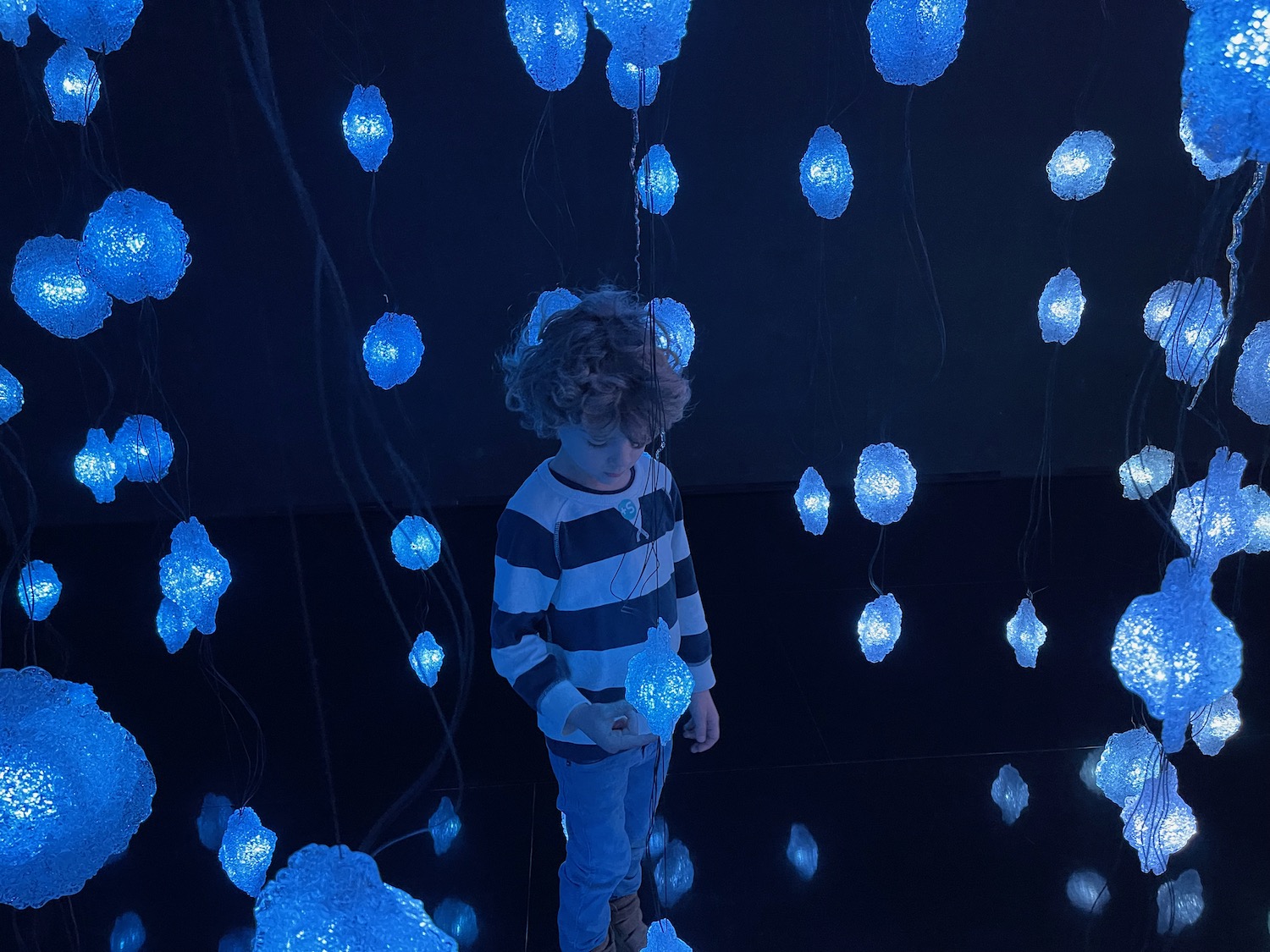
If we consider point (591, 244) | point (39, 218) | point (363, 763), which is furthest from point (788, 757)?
point (39, 218)

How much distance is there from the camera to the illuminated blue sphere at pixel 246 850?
1.57 m

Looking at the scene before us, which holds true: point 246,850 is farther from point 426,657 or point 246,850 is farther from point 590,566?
point 590,566

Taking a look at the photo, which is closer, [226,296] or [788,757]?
[788,757]

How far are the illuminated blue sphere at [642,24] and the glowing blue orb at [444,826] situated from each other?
1598 mm

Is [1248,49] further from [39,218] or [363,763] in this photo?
[39,218]

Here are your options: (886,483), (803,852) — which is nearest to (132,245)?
(886,483)

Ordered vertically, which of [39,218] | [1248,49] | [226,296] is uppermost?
[1248,49]

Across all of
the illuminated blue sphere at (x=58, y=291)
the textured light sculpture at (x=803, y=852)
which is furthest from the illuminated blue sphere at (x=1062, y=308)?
the illuminated blue sphere at (x=58, y=291)

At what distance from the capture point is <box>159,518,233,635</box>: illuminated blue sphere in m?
1.47

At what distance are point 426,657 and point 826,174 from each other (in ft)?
4.17

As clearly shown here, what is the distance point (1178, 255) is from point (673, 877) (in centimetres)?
310

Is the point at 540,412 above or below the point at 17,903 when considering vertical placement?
above

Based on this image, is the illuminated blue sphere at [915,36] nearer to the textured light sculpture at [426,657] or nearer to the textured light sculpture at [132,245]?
the textured light sculpture at [132,245]

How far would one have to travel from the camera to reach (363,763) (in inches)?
84.0
